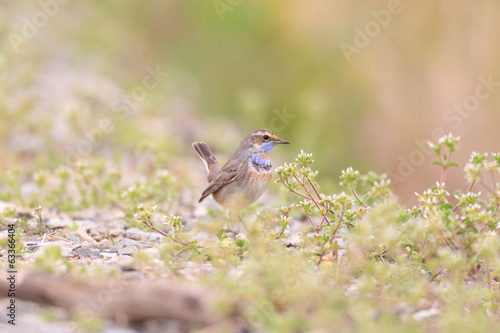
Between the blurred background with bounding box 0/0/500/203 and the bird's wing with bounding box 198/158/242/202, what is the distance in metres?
1.29

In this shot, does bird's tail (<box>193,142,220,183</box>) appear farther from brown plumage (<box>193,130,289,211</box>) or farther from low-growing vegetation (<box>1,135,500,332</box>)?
low-growing vegetation (<box>1,135,500,332</box>)

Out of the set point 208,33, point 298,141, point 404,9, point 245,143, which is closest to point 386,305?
point 245,143

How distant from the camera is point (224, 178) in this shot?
6242mm

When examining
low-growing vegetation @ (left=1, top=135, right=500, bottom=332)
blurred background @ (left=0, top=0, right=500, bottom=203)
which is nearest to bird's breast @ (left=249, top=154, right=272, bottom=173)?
low-growing vegetation @ (left=1, top=135, right=500, bottom=332)

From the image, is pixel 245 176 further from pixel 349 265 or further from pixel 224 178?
pixel 349 265

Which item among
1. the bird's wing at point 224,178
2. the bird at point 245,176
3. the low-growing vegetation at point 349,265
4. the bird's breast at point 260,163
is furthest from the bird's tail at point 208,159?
the low-growing vegetation at point 349,265

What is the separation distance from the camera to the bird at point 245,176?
20.0ft

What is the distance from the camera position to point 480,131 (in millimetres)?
9445

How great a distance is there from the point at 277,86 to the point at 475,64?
279cm

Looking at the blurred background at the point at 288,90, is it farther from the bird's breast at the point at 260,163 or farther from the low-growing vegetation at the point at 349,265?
the low-growing vegetation at the point at 349,265

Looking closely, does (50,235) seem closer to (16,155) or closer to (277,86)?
(16,155)

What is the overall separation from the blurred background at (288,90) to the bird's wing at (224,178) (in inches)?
50.8

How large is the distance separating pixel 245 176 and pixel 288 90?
16.6 feet

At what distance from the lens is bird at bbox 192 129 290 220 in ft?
20.0
